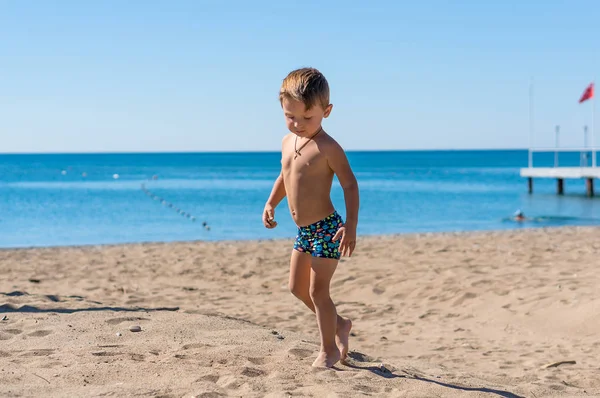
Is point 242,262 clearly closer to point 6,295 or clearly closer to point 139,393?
point 6,295

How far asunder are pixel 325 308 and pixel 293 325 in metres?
2.74

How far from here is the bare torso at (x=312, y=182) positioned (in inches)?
159

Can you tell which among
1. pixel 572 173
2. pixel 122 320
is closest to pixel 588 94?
pixel 572 173

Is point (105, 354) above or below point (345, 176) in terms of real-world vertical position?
below

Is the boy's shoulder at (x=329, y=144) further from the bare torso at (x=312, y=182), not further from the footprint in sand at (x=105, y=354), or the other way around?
the footprint in sand at (x=105, y=354)

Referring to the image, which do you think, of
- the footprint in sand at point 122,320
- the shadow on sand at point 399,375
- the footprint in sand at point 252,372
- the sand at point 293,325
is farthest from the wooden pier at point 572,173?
the footprint in sand at point 252,372

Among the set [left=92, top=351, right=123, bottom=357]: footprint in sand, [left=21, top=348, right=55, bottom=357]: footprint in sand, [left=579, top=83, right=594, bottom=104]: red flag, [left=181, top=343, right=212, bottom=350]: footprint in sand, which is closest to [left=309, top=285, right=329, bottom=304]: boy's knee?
[left=181, top=343, right=212, bottom=350]: footprint in sand

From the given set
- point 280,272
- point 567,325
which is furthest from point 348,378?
point 280,272

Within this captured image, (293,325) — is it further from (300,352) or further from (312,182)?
(312,182)

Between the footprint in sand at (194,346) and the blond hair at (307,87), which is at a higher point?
the blond hair at (307,87)

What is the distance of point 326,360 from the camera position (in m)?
4.19

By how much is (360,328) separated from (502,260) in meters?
4.06

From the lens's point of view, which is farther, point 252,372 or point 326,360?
point 326,360

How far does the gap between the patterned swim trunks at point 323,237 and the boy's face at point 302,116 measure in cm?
50
